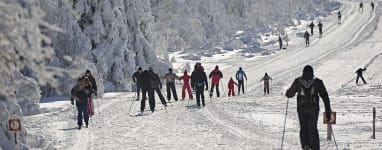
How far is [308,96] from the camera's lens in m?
10.8

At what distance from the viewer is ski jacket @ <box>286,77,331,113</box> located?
1073cm

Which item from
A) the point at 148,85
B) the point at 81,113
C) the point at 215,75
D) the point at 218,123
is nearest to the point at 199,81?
the point at 148,85

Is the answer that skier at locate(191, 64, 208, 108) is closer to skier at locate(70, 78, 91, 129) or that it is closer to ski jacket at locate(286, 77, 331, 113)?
skier at locate(70, 78, 91, 129)

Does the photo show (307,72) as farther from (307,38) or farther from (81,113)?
(307,38)

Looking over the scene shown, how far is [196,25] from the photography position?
2197 inches

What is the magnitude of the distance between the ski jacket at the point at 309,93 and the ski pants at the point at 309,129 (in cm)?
11

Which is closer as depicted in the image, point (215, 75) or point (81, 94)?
point (81, 94)

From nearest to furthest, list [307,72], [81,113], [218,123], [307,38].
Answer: [307,72]
[81,113]
[218,123]
[307,38]

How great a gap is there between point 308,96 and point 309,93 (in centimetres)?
5

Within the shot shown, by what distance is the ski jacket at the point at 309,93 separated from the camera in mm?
10727

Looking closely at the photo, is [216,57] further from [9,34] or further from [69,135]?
[9,34]

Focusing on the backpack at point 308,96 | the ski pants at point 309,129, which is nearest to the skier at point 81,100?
the ski pants at point 309,129

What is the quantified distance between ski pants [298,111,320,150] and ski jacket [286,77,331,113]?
0.11m

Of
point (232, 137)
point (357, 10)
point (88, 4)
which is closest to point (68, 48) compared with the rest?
point (88, 4)
